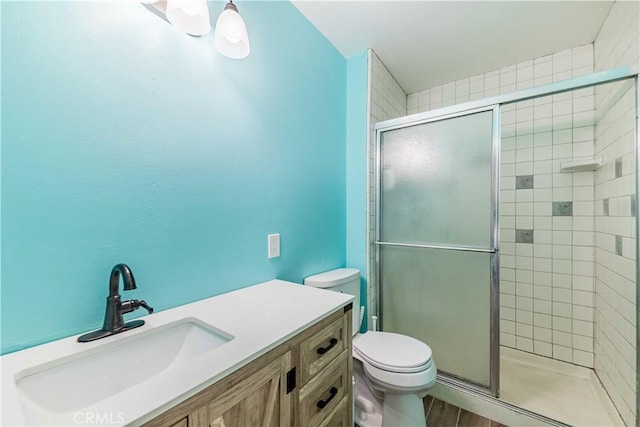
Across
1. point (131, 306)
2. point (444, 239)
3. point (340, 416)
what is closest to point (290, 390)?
point (340, 416)

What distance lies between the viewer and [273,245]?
1.30 m

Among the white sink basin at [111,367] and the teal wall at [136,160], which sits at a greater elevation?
the teal wall at [136,160]

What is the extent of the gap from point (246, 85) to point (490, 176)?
1.42m

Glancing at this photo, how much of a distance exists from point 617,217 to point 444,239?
923mm

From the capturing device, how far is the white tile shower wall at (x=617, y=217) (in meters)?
1.26

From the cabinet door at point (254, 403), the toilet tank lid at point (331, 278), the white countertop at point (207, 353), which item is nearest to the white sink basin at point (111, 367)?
the white countertop at point (207, 353)

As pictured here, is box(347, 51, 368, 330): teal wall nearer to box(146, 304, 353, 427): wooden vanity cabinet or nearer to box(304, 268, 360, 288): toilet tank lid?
box(304, 268, 360, 288): toilet tank lid

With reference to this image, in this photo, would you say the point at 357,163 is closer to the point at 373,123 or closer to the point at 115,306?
the point at 373,123

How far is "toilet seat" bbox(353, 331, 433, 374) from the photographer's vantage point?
1.23 m

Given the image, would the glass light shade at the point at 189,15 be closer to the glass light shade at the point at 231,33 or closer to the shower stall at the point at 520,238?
the glass light shade at the point at 231,33

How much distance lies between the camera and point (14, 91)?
0.63 meters

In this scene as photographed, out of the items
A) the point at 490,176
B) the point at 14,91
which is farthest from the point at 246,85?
the point at 490,176

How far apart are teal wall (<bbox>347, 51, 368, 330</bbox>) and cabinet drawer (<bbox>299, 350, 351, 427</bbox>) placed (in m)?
0.84

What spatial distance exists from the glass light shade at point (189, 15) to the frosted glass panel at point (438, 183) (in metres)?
1.36
